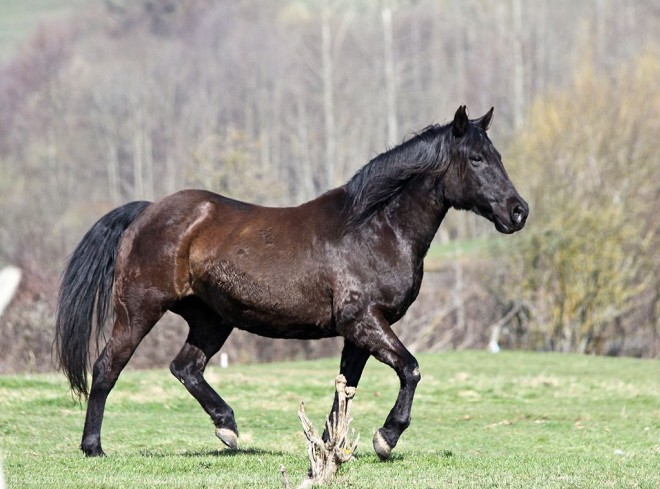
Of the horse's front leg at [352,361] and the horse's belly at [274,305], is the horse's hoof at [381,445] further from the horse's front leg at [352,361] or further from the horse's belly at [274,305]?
the horse's belly at [274,305]

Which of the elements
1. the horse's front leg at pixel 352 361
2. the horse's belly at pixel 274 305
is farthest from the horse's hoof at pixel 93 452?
the horse's front leg at pixel 352 361

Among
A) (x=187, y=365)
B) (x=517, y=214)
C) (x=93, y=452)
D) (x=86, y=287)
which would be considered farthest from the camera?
(x=86, y=287)

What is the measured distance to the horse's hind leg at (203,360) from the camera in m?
9.98

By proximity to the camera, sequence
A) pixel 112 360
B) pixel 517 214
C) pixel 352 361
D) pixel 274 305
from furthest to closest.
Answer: pixel 112 360 < pixel 352 361 < pixel 274 305 < pixel 517 214

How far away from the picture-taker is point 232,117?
208ft

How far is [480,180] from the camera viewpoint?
30.8 feet

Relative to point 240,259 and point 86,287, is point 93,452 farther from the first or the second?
point 240,259

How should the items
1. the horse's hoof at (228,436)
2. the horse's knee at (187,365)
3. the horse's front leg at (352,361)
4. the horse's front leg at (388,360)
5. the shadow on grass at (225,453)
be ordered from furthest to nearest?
the horse's knee at (187,365), the horse's hoof at (228,436), the shadow on grass at (225,453), the horse's front leg at (352,361), the horse's front leg at (388,360)

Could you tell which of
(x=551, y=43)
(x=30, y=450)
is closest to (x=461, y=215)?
(x=551, y=43)

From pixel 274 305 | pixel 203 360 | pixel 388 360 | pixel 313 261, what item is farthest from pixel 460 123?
pixel 203 360

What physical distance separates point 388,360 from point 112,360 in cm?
235

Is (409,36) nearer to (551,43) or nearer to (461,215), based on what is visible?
(551,43)

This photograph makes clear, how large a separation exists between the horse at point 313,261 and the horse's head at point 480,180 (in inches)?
0.4

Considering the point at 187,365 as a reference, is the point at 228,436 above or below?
below
